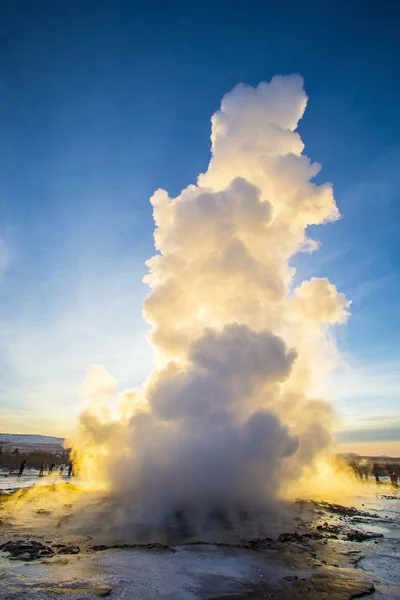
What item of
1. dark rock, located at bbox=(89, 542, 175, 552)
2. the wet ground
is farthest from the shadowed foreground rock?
dark rock, located at bbox=(89, 542, 175, 552)

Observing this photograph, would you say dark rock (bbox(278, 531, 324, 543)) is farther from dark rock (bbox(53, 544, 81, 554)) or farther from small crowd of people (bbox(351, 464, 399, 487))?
small crowd of people (bbox(351, 464, 399, 487))

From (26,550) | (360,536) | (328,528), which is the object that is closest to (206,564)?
(26,550)

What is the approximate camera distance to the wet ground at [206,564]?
8.85 m

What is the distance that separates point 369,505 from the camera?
26156mm

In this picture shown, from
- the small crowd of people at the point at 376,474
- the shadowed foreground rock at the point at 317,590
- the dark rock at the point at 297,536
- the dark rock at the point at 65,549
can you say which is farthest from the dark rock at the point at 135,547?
the small crowd of people at the point at 376,474

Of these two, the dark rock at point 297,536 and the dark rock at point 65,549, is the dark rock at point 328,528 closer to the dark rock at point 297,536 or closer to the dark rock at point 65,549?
the dark rock at point 297,536

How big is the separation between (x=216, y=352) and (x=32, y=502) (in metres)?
15.0

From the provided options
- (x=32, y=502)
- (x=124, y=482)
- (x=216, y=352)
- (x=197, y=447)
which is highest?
(x=216, y=352)

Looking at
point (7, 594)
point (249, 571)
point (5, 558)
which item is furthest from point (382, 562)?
point (5, 558)

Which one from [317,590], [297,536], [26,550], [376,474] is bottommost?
[376,474]

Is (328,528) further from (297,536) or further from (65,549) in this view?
(65,549)

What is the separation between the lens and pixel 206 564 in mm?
11117

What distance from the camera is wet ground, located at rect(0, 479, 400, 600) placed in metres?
8.85

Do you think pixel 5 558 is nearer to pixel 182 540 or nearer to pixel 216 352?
pixel 182 540
